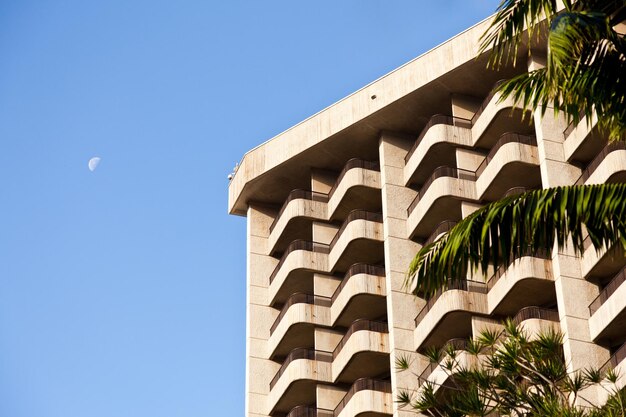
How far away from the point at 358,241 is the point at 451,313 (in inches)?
322

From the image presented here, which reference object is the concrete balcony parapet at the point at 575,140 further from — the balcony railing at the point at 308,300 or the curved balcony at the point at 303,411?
the curved balcony at the point at 303,411

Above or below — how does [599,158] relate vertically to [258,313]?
below

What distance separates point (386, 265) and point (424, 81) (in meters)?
8.59

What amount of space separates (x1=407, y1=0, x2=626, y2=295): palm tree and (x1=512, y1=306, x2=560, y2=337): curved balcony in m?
30.2

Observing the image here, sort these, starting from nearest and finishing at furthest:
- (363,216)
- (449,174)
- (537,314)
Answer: (537,314) < (449,174) < (363,216)

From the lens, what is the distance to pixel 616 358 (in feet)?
149

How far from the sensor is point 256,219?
222ft

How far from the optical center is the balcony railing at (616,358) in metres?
44.9

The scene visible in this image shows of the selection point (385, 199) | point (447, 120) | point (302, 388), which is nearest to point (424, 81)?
point (447, 120)

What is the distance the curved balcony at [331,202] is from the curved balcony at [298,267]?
1.37 metres

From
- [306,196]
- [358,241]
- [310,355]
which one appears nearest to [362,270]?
[358,241]

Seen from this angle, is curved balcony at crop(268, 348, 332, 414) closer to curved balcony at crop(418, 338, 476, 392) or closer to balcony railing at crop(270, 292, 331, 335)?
balcony railing at crop(270, 292, 331, 335)

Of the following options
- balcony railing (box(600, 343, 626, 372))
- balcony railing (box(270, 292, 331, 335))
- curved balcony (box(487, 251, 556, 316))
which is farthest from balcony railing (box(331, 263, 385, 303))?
balcony railing (box(600, 343, 626, 372))

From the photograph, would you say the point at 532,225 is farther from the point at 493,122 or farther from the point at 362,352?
the point at 362,352
